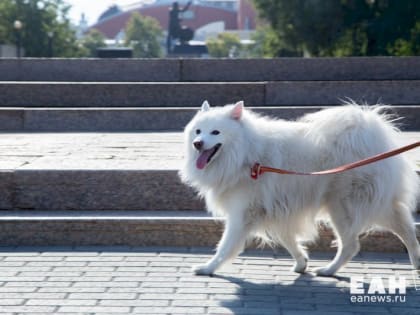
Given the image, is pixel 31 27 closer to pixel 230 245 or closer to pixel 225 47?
pixel 230 245

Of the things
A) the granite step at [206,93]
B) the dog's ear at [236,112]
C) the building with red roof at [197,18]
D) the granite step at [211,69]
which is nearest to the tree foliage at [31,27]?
the granite step at [211,69]

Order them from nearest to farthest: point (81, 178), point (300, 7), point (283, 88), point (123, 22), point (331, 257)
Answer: point (331, 257), point (81, 178), point (283, 88), point (300, 7), point (123, 22)

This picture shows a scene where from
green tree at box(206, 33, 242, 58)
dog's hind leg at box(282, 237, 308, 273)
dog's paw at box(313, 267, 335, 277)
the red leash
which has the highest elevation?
the red leash

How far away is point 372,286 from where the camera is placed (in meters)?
6.19

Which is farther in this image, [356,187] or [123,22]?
[123,22]

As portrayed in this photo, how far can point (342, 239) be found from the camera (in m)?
6.62

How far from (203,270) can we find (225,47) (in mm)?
100027

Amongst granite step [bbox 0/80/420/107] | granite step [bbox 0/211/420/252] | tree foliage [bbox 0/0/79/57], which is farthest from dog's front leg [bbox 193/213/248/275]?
tree foliage [bbox 0/0/79/57]

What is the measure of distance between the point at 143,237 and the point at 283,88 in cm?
683

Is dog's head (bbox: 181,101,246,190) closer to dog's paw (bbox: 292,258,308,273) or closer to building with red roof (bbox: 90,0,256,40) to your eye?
dog's paw (bbox: 292,258,308,273)

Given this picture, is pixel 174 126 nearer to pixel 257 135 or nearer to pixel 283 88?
pixel 283 88

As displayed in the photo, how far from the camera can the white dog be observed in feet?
21.2

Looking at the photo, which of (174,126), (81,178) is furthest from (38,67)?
(81,178)

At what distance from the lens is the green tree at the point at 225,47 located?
4077 inches
